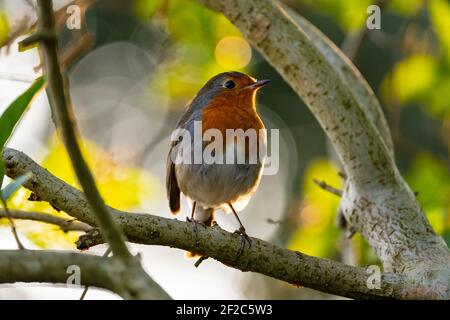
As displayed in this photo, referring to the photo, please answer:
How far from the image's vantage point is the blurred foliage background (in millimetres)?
5098

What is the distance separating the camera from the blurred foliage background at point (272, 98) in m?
5.10

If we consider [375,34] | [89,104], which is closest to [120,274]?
[375,34]

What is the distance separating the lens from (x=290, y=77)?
4.26m

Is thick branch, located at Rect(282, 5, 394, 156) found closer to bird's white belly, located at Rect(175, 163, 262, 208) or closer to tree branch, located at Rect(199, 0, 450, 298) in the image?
tree branch, located at Rect(199, 0, 450, 298)

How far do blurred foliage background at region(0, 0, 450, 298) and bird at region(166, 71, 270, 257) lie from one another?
Answer: 0.40 metres

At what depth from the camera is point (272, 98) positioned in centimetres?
1109

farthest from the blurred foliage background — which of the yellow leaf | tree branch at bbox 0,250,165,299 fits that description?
tree branch at bbox 0,250,165,299

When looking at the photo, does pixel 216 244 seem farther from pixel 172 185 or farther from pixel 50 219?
pixel 172 185

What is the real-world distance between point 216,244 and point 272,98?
806 centimetres

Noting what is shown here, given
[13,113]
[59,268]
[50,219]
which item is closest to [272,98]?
[50,219]

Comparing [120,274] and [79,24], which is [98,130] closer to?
[79,24]

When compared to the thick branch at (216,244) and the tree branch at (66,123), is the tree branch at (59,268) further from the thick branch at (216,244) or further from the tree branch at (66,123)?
the thick branch at (216,244)

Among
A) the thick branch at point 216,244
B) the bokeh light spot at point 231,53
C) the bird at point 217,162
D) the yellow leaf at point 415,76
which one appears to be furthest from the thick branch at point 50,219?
the yellow leaf at point 415,76

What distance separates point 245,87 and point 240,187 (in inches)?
34.2
